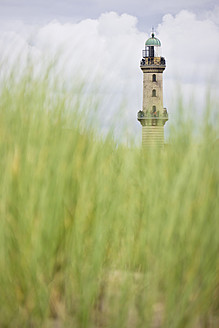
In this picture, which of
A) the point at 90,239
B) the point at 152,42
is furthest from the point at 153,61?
the point at 90,239

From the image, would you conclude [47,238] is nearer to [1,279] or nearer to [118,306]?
[1,279]

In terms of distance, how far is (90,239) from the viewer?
6.84 ft

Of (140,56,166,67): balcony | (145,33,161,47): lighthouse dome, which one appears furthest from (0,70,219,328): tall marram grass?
(145,33,161,47): lighthouse dome

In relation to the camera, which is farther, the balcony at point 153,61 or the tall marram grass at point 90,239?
the balcony at point 153,61

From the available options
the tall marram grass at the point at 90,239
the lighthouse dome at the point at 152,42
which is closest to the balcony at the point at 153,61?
the lighthouse dome at the point at 152,42

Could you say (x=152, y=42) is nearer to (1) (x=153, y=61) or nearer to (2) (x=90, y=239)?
(1) (x=153, y=61)

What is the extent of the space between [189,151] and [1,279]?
3.53 ft

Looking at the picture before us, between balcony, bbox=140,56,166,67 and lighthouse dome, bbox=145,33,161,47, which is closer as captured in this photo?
balcony, bbox=140,56,166,67

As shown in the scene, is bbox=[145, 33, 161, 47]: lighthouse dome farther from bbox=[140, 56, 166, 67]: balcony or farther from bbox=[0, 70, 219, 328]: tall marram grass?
bbox=[0, 70, 219, 328]: tall marram grass

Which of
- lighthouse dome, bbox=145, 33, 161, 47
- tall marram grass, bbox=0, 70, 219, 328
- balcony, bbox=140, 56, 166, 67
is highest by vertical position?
lighthouse dome, bbox=145, 33, 161, 47

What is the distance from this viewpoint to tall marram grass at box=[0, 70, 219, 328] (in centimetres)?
191

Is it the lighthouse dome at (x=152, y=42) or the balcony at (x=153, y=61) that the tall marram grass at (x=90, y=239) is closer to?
the balcony at (x=153, y=61)

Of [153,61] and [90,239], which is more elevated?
[153,61]

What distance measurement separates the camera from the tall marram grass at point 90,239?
1.91 m
